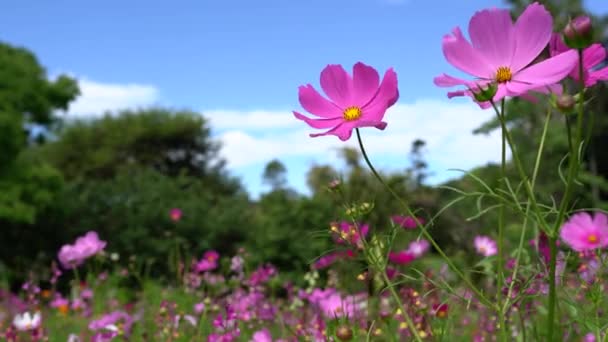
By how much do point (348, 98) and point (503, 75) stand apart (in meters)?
0.23

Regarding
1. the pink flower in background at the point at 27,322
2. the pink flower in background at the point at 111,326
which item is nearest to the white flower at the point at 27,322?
the pink flower in background at the point at 27,322

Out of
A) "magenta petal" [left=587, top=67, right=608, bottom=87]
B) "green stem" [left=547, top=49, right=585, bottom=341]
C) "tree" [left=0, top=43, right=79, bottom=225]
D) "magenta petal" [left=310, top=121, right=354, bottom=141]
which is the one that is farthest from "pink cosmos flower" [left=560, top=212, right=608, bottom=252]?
"tree" [left=0, top=43, right=79, bottom=225]

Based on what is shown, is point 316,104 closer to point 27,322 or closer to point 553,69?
point 553,69

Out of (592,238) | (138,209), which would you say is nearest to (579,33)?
(592,238)

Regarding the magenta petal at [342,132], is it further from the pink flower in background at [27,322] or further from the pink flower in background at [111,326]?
the pink flower in background at [27,322]

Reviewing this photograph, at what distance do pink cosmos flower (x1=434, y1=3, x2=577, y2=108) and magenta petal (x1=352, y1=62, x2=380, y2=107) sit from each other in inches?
5.2

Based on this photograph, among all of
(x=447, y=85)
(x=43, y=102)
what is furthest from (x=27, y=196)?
(x=447, y=85)

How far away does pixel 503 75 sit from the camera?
103 centimetres

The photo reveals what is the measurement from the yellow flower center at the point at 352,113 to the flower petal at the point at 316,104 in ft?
0.06

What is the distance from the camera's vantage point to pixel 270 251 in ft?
30.9

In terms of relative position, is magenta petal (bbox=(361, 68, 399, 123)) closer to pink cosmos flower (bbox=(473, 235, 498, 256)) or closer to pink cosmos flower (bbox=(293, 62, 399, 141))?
pink cosmos flower (bbox=(293, 62, 399, 141))

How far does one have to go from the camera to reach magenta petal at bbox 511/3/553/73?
99 cm

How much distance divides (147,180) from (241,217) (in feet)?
6.76

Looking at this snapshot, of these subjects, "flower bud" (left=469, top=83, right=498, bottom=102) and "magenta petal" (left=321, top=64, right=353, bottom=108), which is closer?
"flower bud" (left=469, top=83, right=498, bottom=102)
